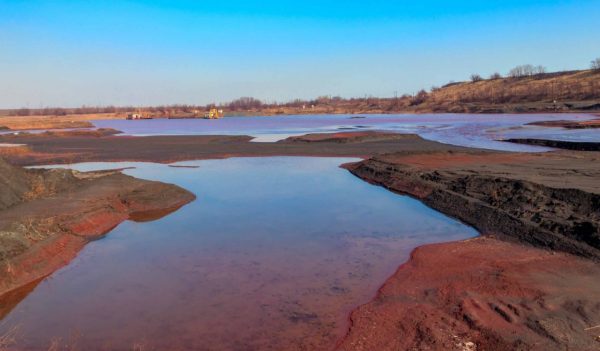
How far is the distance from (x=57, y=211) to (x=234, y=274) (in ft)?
19.1

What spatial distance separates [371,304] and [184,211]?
8300 millimetres

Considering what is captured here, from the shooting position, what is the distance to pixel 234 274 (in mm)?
8875

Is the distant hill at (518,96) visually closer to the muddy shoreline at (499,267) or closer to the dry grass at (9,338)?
the muddy shoreline at (499,267)

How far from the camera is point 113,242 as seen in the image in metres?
11.4

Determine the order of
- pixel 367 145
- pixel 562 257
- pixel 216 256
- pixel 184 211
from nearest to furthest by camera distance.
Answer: pixel 562 257 → pixel 216 256 → pixel 184 211 → pixel 367 145

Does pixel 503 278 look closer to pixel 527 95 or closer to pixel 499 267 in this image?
pixel 499 267

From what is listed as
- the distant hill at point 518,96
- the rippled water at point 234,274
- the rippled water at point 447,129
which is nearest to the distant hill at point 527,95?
the distant hill at point 518,96

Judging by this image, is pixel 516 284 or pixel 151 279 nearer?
pixel 516 284

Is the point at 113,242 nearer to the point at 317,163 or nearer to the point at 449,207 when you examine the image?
the point at 449,207

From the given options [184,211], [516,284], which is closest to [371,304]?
[516,284]

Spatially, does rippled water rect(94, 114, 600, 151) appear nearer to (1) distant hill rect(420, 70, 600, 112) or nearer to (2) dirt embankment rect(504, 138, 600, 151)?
(2) dirt embankment rect(504, 138, 600, 151)

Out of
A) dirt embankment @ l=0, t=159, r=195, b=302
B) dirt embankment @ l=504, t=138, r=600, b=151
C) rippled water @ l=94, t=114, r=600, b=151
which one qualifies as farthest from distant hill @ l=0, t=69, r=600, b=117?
dirt embankment @ l=0, t=159, r=195, b=302

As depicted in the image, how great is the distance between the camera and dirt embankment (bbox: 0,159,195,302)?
9195 mm

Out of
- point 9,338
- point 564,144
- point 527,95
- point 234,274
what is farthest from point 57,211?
point 527,95
